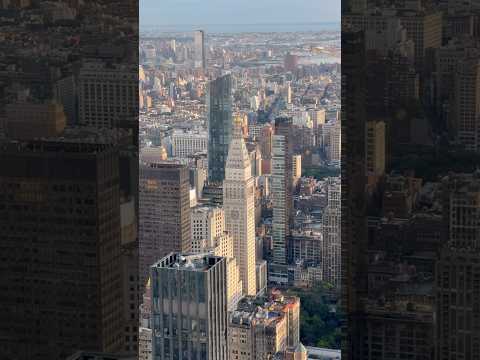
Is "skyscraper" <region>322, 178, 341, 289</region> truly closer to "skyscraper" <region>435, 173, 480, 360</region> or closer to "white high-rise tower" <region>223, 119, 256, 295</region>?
"white high-rise tower" <region>223, 119, 256, 295</region>

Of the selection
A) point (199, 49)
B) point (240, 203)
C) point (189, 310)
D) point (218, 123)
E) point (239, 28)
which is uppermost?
point (239, 28)

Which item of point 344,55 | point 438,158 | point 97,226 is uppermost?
point 344,55

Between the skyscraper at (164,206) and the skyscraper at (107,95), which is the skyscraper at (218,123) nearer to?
the skyscraper at (164,206)

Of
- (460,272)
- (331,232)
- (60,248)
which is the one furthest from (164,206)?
(460,272)

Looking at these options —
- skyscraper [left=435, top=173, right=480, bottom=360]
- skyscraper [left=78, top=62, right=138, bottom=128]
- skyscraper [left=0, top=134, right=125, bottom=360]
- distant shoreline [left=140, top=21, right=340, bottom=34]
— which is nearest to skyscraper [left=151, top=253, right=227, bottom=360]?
skyscraper [left=0, top=134, right=125, bottom=360]

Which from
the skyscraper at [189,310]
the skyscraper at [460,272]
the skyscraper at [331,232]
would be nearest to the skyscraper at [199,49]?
the skyscraper at [331,232]

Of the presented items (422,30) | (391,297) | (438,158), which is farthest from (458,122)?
(391,297)

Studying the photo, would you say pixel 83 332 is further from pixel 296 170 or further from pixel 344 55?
pixel 296 170

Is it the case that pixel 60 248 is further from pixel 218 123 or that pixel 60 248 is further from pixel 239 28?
pixel 218 123
